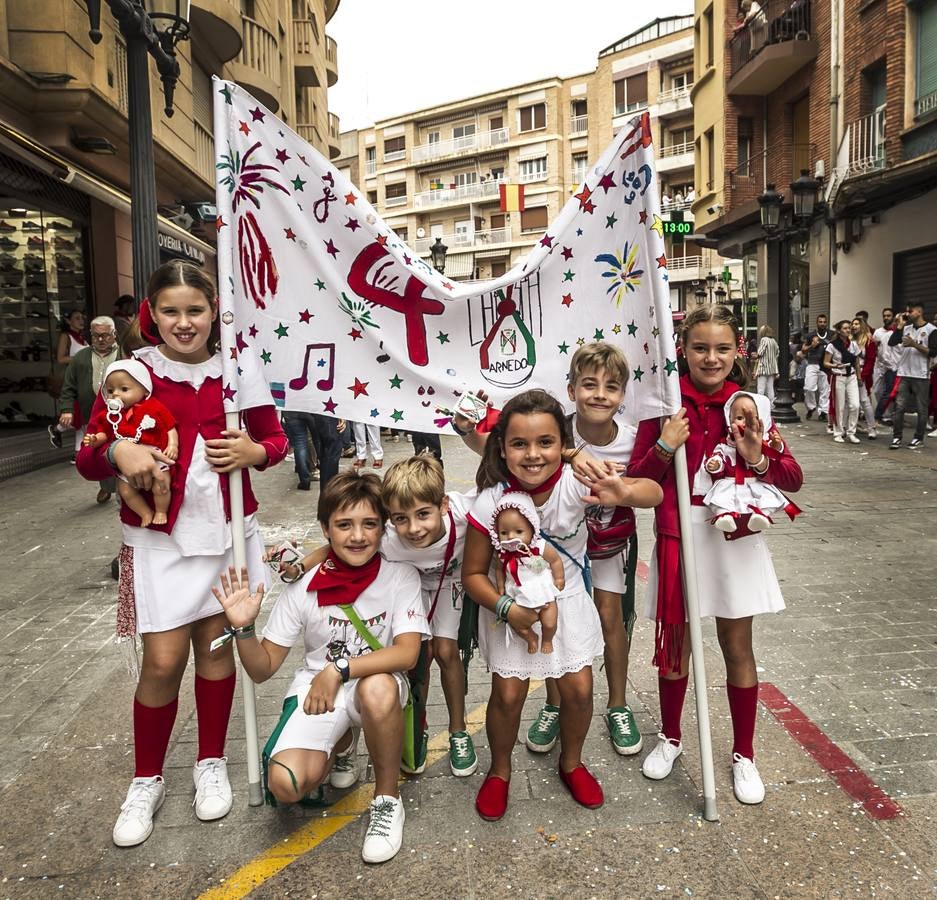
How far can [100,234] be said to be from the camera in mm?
12742

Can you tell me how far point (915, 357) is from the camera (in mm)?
10562

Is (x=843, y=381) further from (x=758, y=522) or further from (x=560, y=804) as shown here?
(x=560, y=804)

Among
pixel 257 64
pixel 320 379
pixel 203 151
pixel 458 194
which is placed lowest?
pixel 320 379

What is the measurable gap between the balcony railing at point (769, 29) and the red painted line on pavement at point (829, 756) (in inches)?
750

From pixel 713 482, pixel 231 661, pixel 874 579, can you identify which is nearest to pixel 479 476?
pixel 713 482

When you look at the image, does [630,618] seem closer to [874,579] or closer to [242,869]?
[242,869]

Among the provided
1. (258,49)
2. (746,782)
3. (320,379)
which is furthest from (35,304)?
(746,782)

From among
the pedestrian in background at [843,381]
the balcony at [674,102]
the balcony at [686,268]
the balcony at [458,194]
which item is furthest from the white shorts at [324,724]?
the balcony at [458,194]

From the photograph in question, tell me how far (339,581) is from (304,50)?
2469 centimetres

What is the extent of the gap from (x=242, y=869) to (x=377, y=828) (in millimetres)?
425

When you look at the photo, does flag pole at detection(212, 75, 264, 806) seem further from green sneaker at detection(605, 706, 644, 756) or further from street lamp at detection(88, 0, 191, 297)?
street lamp at detection(88, 0, 191, 297)

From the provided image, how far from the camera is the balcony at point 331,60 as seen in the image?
28.9m

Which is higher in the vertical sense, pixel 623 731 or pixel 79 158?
pixel 79 158

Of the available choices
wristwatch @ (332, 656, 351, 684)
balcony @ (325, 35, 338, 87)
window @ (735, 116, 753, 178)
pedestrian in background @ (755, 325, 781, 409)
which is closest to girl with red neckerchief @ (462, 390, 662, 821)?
wristwatch @ (332, 656, 351, 684)
